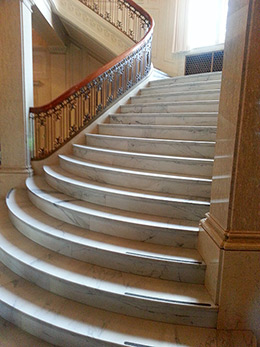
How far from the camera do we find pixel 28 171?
4012 millimetres

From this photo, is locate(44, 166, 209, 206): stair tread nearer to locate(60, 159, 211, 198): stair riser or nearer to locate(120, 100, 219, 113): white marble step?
locate(60, 159, 211, 198): stair riser

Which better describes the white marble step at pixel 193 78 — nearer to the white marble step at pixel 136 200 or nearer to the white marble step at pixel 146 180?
the white marble step at pixel 146 180

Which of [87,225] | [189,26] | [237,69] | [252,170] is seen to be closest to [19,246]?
[87,225]

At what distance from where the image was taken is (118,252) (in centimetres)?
209

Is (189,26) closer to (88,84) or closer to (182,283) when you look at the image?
(88,84)

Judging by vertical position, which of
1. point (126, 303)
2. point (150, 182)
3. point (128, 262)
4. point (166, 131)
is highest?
point (166, 131)

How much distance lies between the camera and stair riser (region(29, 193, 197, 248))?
216 cm

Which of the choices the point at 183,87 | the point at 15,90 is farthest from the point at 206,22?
the point at 15,90

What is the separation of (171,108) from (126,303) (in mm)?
2943

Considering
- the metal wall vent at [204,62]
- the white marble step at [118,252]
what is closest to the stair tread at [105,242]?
the white marble step at [118,252]

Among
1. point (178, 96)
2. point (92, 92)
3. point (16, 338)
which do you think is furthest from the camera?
point (92, 92)

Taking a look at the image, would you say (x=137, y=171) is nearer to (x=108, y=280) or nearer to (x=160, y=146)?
(x=160, y=146)

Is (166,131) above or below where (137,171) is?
above

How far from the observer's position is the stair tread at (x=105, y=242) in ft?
6.65
